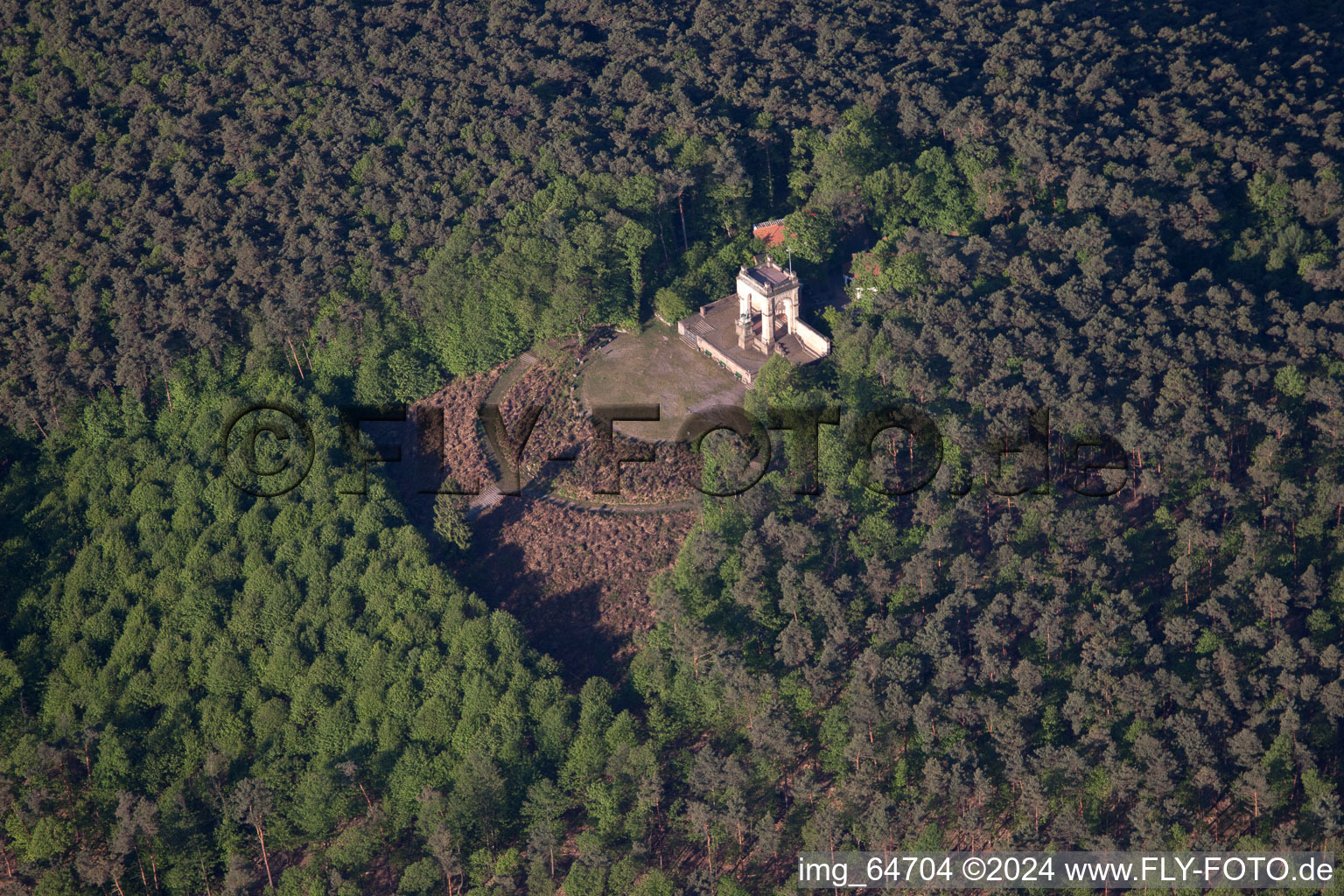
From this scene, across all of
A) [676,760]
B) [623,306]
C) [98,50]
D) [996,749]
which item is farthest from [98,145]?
[996,749]

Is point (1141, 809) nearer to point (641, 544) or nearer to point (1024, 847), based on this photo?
point (1024, 847)

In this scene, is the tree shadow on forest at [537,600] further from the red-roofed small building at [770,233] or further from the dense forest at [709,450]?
the red-roofed small building at [770,233]

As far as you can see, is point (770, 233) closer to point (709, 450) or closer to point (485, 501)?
point (709, 450)

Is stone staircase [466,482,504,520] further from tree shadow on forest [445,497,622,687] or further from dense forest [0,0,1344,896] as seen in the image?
dense forest [0,0,1344,896]

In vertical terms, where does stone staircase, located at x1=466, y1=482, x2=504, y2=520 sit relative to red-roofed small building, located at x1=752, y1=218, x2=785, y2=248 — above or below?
below

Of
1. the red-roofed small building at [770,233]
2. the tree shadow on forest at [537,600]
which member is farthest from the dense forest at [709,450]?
the tree shadow on forest at [537,600]

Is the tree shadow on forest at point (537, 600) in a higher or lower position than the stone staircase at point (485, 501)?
lower

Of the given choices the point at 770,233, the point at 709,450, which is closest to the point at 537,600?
the point at 709,450

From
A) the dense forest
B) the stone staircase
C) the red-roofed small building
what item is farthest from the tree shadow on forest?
the red-roofed small building
